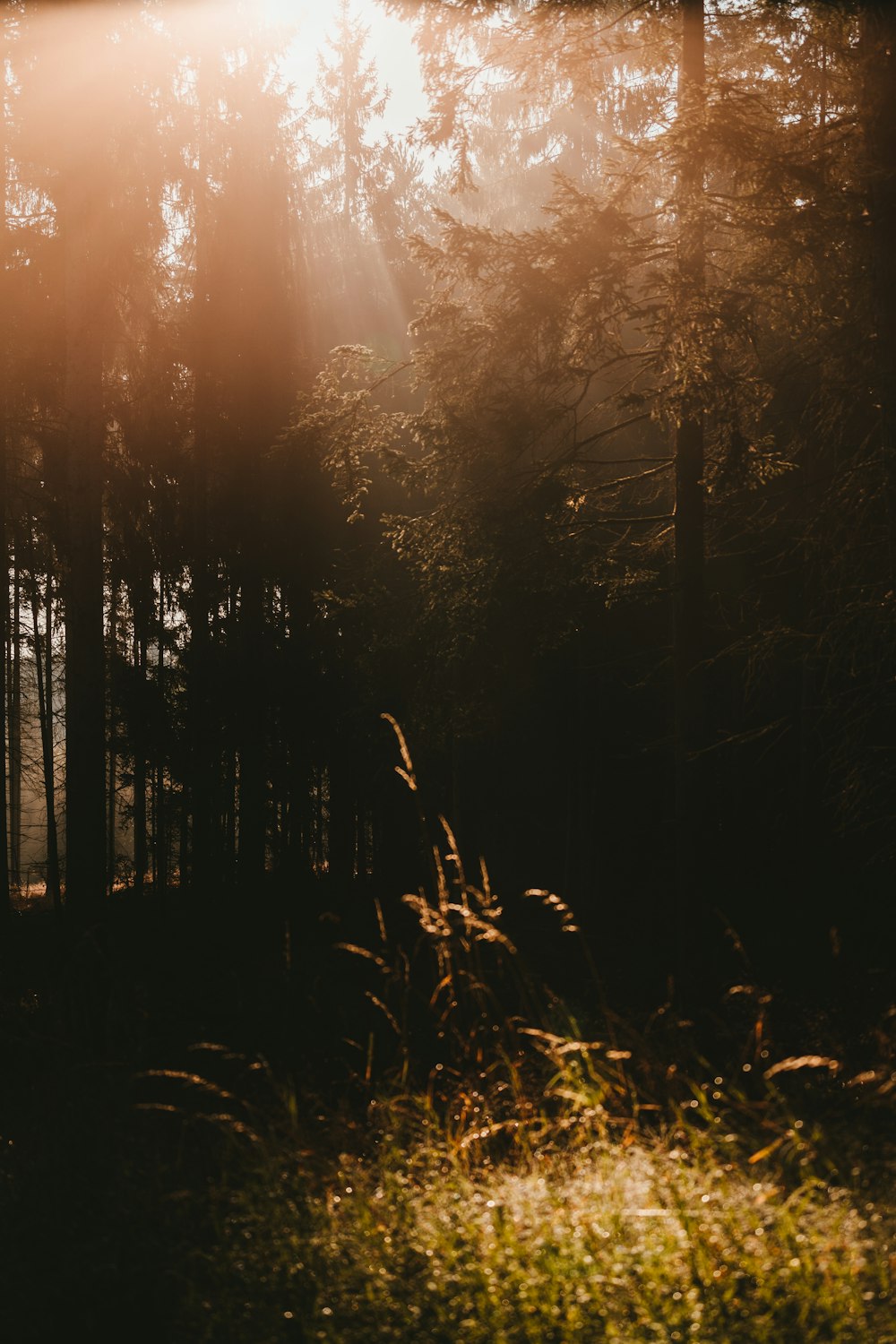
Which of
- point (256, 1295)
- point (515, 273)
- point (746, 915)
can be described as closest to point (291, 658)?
point (746, 915)

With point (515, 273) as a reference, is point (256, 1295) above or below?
below

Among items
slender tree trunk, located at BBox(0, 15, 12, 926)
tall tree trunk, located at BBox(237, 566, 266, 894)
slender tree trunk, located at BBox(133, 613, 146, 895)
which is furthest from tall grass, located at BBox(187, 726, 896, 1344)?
slender tree trunk, located at BBox(133, 613, 146, 895)

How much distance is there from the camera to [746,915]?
14.5 metres

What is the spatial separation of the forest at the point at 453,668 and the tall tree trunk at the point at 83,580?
1.9 inches

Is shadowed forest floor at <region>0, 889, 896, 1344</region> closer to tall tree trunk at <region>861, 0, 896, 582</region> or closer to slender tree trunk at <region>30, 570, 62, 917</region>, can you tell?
tall tree trunk at <region>861, 0, 896, 582</region>

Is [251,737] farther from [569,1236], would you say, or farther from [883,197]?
[569,1236]

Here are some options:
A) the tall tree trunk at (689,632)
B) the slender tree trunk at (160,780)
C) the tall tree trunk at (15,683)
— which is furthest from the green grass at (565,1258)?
the slender tree trunk at (160,780)

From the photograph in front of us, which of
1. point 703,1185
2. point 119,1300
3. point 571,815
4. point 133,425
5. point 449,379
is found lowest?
point 119,1300

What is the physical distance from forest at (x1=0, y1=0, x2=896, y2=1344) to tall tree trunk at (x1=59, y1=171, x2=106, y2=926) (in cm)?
5

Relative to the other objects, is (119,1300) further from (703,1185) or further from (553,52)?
(553,52)

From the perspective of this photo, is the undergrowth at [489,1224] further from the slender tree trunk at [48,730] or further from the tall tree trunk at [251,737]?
the slender tree trunk at [48,730]

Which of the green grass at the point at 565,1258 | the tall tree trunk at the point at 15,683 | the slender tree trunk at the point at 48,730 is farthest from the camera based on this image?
the slender tree trunk at the point at 48,730

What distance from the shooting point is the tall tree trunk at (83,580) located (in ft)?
31.6

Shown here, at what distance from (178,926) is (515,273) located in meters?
11.6
